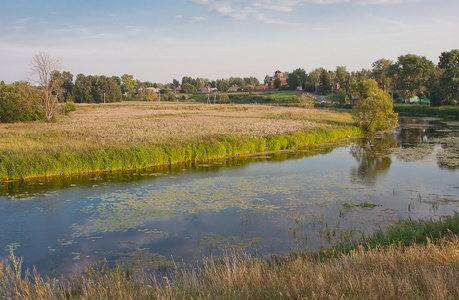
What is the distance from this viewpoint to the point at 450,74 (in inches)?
2645

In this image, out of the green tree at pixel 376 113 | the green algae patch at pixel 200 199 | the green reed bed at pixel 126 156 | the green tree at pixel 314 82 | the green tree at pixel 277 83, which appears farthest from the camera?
the green tree at pixel 277 83

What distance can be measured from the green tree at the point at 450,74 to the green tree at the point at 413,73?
785 centimetres

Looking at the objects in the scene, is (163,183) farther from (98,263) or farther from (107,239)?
(98,263)

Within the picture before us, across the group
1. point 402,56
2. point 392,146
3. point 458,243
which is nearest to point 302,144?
point 392,146

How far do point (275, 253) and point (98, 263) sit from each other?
4073 mm

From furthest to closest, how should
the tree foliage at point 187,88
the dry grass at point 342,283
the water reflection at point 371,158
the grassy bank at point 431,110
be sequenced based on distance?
1. the tree foliage at point 187,88
2. the grassy bank at point 431,110
3. the water reflection at point 371,158
4. the dry grass at point 342,283

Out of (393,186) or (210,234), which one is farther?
(393,186)

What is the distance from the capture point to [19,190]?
14.0 m

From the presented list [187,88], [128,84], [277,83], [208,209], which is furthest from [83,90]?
[208,209]

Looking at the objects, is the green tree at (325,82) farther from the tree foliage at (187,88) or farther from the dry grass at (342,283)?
the dry grass at (342,283)

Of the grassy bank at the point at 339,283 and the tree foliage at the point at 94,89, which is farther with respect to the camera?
the tree foliage at the point at 94,89

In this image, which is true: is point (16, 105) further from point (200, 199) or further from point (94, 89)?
point (94, 89)

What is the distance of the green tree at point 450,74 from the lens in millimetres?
65500

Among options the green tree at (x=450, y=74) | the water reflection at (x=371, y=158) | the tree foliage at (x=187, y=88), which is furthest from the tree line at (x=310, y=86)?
the tree foliage at (x=187, y=88)
